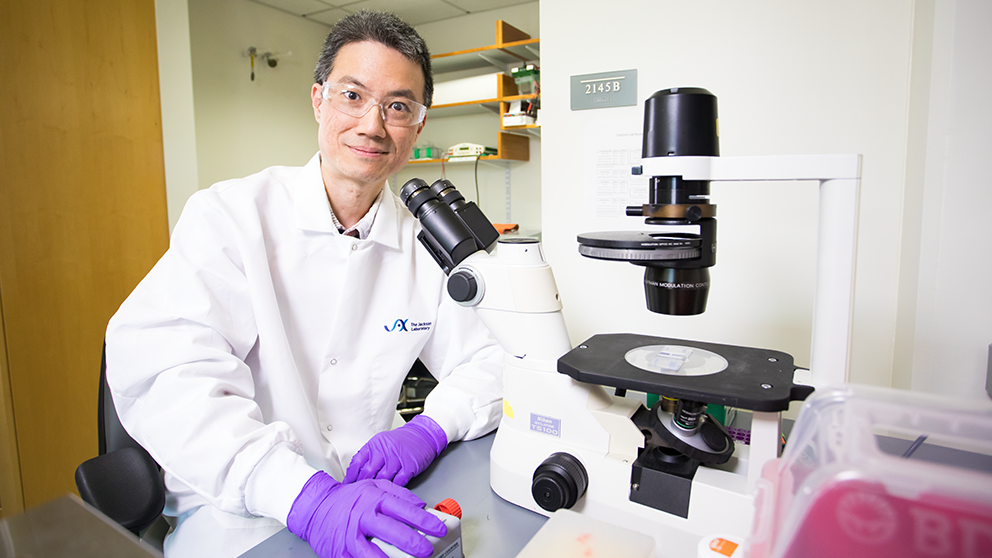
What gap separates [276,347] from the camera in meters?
1.06

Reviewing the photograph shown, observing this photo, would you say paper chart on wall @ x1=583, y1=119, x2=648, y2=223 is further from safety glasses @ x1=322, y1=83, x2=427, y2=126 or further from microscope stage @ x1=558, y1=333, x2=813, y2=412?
microscope stage @ x1=558, y1=333, x2=813, y2=412

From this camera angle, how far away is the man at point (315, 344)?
2.65ft

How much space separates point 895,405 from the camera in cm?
41

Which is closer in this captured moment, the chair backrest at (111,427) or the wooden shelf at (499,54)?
the chair backrest at (111,427)

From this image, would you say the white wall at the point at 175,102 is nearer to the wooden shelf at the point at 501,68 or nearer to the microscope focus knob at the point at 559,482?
the wooden shelf at the point at 501,68

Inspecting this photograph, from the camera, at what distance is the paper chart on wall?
1.42m

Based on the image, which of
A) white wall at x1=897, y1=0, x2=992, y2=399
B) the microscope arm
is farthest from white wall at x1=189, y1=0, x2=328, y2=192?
white wall at x1=897, y1=0, x2=992, y2=399

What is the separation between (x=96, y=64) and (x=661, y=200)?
2.20 m

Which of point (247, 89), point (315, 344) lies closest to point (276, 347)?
point (315, 344)

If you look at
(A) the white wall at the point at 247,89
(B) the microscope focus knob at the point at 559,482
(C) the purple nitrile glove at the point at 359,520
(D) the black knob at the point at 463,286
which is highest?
(A) the white wall at the point at 247,89

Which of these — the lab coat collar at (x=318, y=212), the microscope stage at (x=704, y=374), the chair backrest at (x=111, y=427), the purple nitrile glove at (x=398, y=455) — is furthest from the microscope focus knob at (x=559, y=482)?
the chair backrest at (x=111, y=427)

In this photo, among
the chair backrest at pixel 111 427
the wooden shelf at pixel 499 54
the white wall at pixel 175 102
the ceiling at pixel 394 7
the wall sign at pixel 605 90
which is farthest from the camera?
the ceiling at pixel 394 7

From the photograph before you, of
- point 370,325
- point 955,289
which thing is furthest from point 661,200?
point 370,325

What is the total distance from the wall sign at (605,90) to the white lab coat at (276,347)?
600mm
